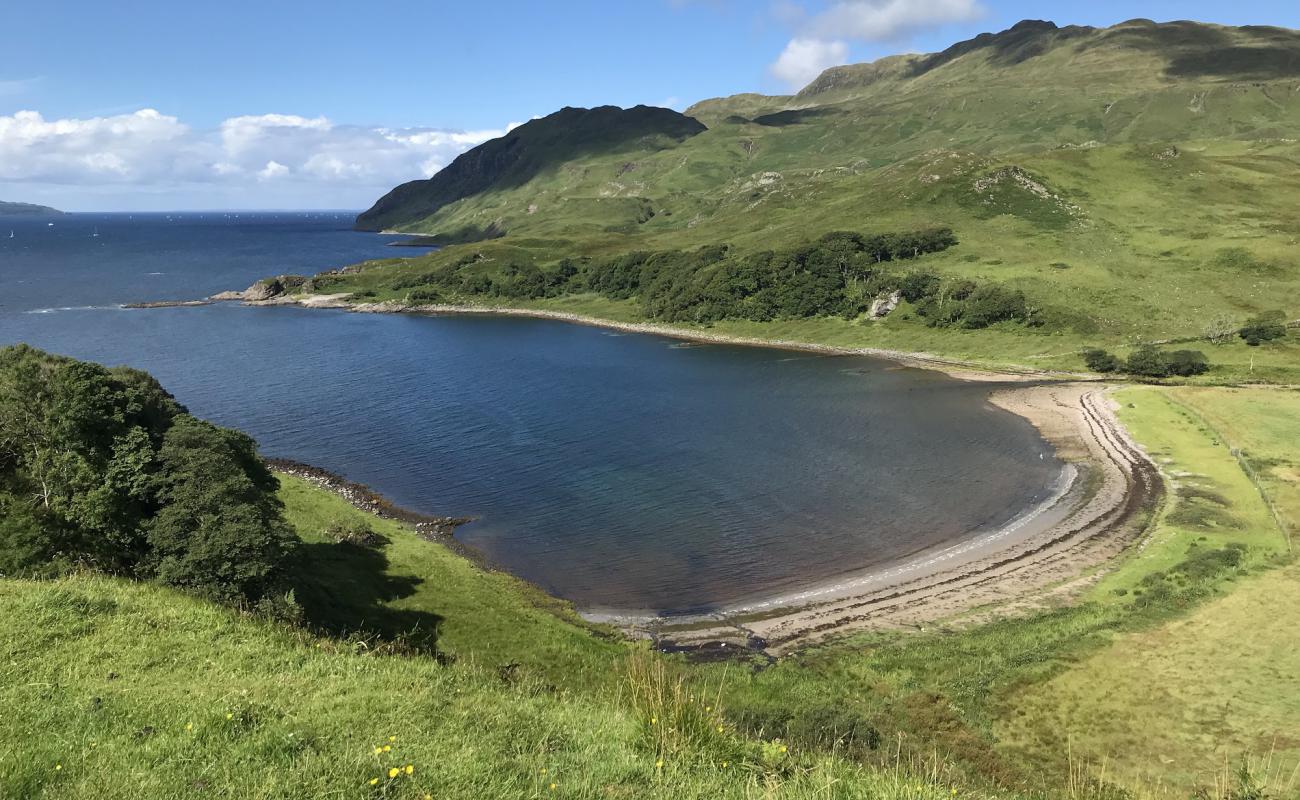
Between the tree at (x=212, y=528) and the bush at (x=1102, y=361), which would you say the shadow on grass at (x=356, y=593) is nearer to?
the tree at (x=212, y=528)

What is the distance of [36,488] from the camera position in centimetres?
3694

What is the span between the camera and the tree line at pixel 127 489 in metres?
34.2

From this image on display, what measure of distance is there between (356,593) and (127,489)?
1374 centimetres

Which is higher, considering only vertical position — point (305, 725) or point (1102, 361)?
point (305, 725)

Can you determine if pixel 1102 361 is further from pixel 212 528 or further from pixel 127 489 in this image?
pixel 127 489

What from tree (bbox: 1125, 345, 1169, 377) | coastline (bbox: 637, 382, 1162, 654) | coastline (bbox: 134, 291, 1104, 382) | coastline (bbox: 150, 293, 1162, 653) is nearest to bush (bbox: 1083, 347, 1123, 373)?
tree (bbox: 1125, 345, 1169, 377)

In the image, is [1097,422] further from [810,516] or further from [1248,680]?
[1248,680]

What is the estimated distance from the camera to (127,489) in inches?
1473

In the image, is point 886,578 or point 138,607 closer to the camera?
point 138,607

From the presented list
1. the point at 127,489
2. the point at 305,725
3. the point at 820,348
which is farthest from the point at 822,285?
the point at 305,725

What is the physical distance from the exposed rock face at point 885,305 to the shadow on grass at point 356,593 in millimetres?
132514

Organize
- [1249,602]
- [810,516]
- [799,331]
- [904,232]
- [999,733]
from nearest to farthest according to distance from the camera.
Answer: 1. [999,733]
2. [1249,602]
3. [810,516]
4. [799,331]
5. [904,232]

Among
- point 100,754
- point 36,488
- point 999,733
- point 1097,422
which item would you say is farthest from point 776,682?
point 1097,422

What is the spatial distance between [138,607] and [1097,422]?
102098 millimetres
